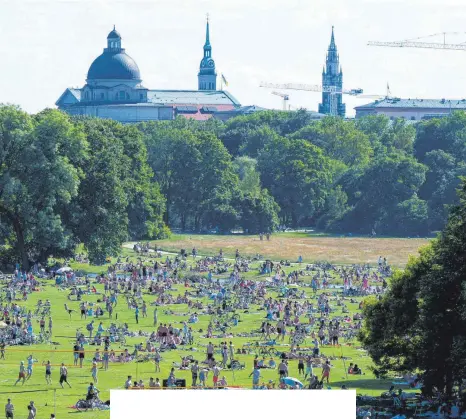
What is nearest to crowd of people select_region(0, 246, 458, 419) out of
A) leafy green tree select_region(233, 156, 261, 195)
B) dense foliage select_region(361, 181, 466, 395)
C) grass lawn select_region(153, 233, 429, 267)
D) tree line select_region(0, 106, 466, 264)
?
dense foliage select_region(361, 181, 466, 395)

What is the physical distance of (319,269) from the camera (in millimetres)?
92500

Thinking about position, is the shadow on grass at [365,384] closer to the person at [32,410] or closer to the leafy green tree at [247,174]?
A: the person at [32,410]

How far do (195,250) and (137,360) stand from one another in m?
52.8

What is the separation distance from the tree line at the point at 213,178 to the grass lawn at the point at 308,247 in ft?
13.1

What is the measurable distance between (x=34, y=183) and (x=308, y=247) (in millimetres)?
33016

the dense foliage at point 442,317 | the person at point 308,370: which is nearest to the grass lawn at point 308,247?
the person at point 308,370

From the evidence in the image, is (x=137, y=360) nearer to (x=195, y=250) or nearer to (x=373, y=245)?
(x=195, y=250)

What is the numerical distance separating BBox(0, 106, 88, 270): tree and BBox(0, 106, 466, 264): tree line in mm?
79

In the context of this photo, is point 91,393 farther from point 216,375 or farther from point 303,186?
point 303,186

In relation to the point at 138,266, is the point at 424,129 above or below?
above

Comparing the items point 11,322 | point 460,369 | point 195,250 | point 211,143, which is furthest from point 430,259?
point 211,143

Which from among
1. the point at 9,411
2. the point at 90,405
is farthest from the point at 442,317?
the point at 9,411

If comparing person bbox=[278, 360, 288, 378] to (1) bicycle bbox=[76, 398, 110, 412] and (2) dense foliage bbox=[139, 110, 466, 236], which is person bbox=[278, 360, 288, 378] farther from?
(2) dense foliage bbox=[139, 110, 466, 236]

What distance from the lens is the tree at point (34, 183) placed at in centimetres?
8438
